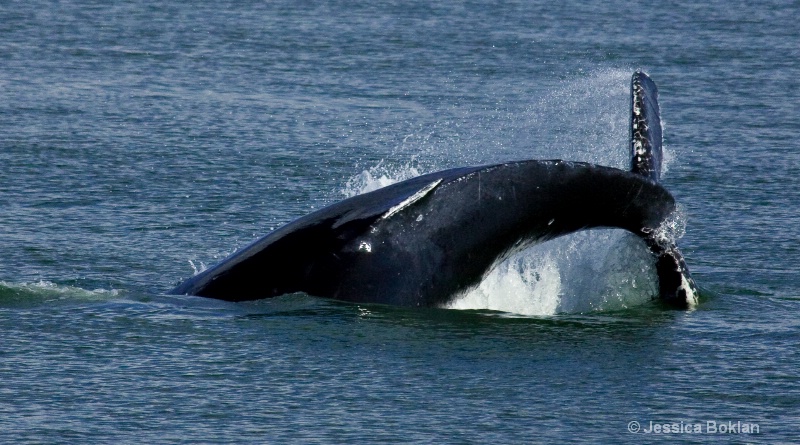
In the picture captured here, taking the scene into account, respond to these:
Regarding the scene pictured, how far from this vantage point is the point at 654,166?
33.0ft

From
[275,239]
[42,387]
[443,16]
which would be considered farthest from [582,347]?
[443,16]

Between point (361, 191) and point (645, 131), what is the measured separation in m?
4.93

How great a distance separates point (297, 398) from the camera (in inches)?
341

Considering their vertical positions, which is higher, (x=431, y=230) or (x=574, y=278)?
(x=431, y=230)

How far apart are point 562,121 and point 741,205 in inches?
185

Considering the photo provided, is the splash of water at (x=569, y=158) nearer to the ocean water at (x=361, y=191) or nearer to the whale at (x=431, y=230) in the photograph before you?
the ocean water at (x=361, y=191)

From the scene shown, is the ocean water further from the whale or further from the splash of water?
the whale

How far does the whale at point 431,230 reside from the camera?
30.9ft

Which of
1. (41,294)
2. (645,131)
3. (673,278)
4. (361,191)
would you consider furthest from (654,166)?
(361,191)

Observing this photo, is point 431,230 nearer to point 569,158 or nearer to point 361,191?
point 361,191

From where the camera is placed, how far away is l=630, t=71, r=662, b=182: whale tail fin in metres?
10.0

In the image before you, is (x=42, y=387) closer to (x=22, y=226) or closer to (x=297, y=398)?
(x=297, y=398)

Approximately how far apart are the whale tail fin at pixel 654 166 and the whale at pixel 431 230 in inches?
7.0

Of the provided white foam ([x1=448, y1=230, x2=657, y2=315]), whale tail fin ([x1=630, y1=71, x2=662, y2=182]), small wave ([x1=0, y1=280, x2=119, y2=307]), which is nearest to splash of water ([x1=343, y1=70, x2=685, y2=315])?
white foam ([x1=448, y1=230, x2=657, y2=315])
